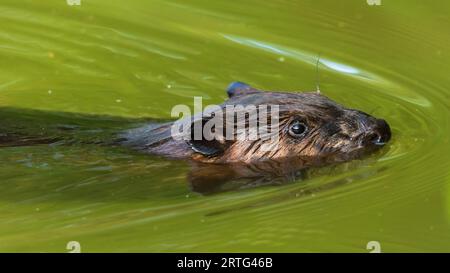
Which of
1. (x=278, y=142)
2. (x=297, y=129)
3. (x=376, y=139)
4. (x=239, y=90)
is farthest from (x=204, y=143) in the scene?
(x=376, y=139)

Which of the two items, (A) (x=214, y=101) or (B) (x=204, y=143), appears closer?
(B) (x=204, y=143)

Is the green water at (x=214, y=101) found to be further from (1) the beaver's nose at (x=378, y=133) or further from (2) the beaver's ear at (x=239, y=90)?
(2) the beaver's ear at (x=239, y=90)

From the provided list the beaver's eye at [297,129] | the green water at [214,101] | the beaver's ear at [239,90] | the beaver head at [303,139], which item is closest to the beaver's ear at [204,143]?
the beaver head at [303,139]

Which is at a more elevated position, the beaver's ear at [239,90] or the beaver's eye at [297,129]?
the beaver's ear at [239,90]

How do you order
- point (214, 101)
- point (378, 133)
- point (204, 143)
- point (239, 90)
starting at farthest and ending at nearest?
1. point (214, 101)
2. point (239, 90)
3. point (378, 133)
4. point (204, 143)

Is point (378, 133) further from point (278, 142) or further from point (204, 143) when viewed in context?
point (204, 143)

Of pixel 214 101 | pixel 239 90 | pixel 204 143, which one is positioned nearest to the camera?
pixel 204 143

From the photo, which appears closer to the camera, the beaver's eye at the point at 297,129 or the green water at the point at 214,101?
the green water at the point at 214,101

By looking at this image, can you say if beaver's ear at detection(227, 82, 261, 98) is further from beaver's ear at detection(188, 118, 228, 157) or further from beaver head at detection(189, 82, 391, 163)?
beaver's ear at detection(188, 118, 228, 157)
